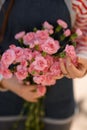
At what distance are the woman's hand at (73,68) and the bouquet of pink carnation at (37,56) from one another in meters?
0.02

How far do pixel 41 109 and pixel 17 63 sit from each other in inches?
15.5

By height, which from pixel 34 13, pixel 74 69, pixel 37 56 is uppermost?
pixel 34 13

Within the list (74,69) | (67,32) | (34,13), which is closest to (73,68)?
(74,69)

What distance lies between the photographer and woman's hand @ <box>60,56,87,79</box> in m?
1.12

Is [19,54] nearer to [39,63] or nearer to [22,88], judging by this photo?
[39,63]

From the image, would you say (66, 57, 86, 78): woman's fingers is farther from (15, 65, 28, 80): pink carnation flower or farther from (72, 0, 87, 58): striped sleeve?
(15, 65, 28, 80): pink carnation flower

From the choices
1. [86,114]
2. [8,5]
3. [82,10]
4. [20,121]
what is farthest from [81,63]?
[86,114]

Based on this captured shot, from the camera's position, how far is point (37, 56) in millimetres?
1021

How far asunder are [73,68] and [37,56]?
17cm

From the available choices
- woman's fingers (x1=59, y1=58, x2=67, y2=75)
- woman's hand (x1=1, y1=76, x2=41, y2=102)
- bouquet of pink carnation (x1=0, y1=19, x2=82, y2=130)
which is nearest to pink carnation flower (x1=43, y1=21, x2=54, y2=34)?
bouquet of pink carnation (x1=0, y1=19, x2=82, y2=130)

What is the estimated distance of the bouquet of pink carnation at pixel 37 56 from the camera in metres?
1.02

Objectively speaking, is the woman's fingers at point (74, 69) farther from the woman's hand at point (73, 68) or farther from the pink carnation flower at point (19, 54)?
the pink carnation flower at point (19, 54)

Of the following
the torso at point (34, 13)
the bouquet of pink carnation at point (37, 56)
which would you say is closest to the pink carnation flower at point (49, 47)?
the bouquet of pink carnation at point (37, 56)

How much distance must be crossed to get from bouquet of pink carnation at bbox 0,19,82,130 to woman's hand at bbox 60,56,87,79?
0.06 ft
